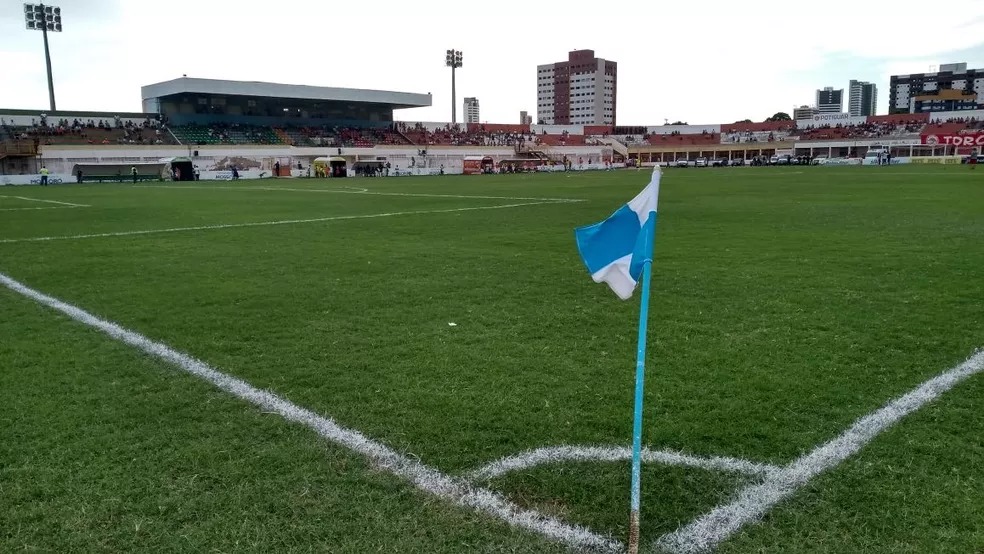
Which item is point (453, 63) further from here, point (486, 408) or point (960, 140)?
point (486, 408)

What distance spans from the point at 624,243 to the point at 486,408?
169 cm

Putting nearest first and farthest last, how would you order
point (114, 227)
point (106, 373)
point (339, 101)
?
1. point (106, 373)
2. point (114, 227)
3. point (339, 101)

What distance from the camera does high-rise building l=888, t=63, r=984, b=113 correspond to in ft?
415

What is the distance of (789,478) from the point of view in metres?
3.45

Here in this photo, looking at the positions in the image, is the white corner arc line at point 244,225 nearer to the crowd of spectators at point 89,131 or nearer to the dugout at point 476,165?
the crowd of spectators at point 89,131

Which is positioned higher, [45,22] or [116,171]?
[45,22]

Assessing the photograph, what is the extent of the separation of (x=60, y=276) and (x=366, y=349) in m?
5.98

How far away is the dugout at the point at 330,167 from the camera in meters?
58.1

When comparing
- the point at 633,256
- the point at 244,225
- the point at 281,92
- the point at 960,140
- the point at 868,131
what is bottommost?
the point at 244,225

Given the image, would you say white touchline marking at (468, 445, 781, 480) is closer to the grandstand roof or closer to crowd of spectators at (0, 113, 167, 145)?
crowd of spectators at (0, 113, 167, 145)

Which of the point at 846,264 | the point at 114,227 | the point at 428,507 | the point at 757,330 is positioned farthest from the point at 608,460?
the point at 114,227

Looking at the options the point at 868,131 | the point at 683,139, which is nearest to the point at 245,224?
the point at 868,131

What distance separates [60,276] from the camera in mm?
9438

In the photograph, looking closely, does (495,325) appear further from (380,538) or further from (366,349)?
(380,538)
